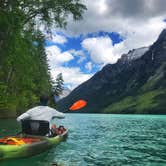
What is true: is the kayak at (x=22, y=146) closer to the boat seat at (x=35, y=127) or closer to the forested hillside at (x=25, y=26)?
the boat seat at (x=35, y=127)

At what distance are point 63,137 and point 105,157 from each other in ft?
31.1

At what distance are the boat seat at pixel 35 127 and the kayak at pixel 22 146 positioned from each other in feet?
1.33

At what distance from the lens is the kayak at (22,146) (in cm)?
2116

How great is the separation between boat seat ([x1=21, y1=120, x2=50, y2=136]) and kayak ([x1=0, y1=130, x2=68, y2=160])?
40 centimetres

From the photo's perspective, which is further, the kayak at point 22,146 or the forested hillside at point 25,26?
the forested hillside at point 25,26

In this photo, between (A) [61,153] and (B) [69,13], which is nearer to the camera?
(A) [61,153]

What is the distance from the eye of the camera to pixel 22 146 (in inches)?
867

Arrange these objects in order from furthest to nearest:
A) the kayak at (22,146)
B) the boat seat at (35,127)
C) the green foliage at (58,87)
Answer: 1. the green foliage at (58,87)
2. the boat seat at (35,127)
3. the kayak at (22,146)

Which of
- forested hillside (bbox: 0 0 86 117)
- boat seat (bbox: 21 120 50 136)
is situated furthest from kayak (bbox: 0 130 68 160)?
forested hillside (bbox: 0 0 86 117)

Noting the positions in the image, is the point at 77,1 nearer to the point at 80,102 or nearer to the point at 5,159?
the point at 80,102

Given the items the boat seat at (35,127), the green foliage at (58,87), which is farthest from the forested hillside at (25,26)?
the green foliage at (58,87)

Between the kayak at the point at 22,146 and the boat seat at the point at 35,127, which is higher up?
the boat seat at the point at 35,127

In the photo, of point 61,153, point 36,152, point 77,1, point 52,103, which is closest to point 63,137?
point 61,153

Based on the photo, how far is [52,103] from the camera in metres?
129
